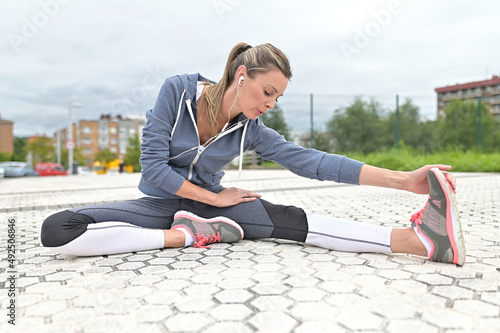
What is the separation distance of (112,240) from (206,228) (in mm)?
493

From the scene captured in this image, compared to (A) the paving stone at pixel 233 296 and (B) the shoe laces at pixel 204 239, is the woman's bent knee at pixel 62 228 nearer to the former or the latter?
(B) the shoe laces at pixel 204 239

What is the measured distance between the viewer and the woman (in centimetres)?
181

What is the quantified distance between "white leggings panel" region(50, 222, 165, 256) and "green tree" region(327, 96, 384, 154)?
1198 cm

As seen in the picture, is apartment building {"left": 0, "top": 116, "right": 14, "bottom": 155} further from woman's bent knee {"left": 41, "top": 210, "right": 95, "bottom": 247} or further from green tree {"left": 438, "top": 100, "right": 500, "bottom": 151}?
→ woman's bent knee {"left": 41, "top": 210, "right": 95, "bottom": 247}

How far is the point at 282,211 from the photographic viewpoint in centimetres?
216

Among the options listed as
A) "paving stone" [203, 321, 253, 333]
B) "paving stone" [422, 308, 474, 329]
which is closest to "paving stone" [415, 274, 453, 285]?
"paving stone" [422, 308, 474, 329]

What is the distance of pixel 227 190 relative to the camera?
2217 mm

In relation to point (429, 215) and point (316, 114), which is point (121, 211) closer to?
point (429, 215)

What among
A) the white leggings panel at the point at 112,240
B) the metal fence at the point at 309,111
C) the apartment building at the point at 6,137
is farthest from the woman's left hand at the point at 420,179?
the apartment building at the point at 6,137

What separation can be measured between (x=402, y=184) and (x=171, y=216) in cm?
126

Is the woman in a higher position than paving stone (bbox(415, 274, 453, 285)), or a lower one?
higher

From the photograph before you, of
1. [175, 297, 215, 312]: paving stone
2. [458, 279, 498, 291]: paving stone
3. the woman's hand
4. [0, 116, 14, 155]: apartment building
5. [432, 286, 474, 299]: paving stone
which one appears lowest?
[175, 297, 215, 312]: paving stone

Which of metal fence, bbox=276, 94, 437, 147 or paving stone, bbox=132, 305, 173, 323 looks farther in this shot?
metal fence, bbox=276, 94, 437, 147

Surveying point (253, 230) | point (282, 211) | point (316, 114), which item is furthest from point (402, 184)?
point (316, 114)
